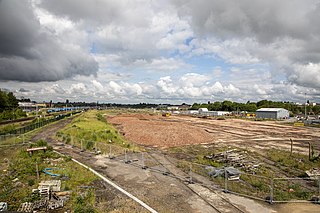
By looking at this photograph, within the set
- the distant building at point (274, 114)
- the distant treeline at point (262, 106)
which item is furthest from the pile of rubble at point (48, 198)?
the distant treeline at point (262, 106)

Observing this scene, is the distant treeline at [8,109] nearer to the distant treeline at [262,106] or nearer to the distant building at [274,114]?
the distant building at [274,114]

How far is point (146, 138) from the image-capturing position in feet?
128

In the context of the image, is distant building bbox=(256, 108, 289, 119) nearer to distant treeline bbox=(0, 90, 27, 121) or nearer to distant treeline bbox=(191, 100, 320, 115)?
distant treeline bbox=(191, 100, 320, 115)

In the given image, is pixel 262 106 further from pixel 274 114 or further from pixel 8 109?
pixel 8 109

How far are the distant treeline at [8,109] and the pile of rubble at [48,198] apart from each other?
7160 cm

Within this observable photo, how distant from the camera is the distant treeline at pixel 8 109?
73825mm

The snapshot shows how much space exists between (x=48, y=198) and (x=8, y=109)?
321ft

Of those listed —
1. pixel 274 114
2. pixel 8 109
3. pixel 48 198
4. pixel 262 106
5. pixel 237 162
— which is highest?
pixel 262 106

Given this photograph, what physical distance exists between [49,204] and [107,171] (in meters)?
6.58

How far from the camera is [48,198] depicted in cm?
1216

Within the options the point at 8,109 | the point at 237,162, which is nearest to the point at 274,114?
the point at 237,162

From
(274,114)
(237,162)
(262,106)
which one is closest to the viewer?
(237,162)

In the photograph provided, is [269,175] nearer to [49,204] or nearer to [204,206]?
[204,206]

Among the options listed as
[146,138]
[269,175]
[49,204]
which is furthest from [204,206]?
[146,138]
